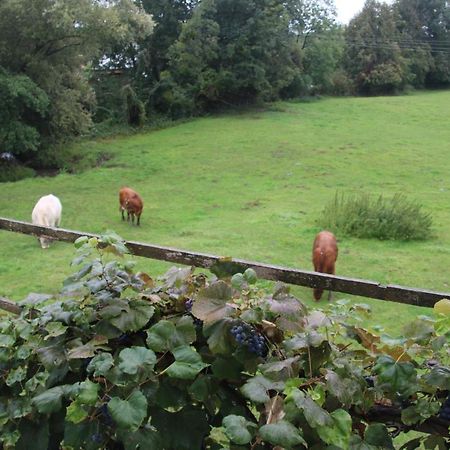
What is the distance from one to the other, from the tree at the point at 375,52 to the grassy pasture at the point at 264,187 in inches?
426

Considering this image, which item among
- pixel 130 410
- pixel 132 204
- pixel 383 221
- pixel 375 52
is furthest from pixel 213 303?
pixel 375 52

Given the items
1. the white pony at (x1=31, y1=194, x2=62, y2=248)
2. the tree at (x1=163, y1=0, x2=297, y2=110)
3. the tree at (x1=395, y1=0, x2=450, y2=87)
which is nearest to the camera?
the white pony at (x1=31, y1=194, x2=62, y2=248)

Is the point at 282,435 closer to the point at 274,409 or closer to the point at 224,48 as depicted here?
the point at 274,409

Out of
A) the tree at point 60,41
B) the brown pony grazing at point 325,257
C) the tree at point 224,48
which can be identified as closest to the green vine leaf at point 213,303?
the brown pony grazing at point 325,257

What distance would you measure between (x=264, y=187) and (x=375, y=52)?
30321 millimetres

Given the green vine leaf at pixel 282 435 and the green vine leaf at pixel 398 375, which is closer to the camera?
the green vine leaf at pixel 282 435

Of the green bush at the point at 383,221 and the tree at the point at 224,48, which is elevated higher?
the tree at the point at 224,48

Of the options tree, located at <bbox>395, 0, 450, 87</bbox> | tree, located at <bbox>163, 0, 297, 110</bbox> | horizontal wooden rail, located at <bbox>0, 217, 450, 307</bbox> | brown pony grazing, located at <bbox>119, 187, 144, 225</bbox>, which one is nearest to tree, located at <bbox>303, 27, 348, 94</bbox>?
tree, located at <bbox>163, 0, 297, 110</bbox>

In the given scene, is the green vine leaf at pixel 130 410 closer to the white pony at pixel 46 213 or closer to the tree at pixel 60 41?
the white pony at pixel 46 213

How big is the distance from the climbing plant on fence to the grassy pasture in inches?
216

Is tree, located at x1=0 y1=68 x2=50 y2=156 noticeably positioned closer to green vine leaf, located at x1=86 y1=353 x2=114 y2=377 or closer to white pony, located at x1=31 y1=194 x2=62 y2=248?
white pony, located at x1=31 y1=194 x2=62 y2=248

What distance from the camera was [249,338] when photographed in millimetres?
1741

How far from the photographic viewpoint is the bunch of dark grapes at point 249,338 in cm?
172

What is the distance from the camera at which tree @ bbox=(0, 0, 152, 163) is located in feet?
56.9
